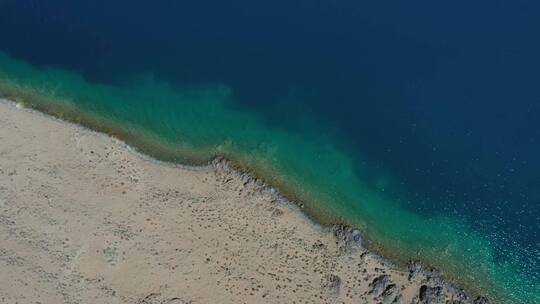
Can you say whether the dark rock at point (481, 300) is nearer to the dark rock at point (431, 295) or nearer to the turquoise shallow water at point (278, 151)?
the turquoise shallow water at point (278, 151)

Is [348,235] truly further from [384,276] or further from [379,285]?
[379,285]

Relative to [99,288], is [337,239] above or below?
above

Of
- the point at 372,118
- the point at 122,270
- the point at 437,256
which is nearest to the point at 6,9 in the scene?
the point at 122,270

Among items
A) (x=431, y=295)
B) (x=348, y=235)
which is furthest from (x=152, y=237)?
(x=431, y=295)

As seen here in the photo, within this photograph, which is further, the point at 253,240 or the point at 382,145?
the point at 382,145

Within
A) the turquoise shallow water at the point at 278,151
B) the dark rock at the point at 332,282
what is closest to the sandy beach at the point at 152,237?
the dark rock at the point at 332,282

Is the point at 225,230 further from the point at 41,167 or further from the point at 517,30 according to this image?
the point at 517,30

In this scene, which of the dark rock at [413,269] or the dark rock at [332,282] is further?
the dark rock at [413,269]
